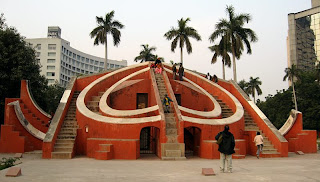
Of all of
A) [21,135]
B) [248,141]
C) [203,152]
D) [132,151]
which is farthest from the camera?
[21,135]

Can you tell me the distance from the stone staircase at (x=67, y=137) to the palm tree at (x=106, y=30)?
1505cm

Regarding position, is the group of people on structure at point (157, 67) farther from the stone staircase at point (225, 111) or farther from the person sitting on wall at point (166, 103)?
the person sitting on wall at point (166, 103)

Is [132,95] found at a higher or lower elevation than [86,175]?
higher

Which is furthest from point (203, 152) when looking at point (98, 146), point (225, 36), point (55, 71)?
point (55, 71)

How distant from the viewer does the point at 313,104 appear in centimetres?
3734

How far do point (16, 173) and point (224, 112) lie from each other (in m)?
11.3

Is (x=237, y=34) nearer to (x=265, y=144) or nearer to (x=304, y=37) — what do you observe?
(x=265, y=144)

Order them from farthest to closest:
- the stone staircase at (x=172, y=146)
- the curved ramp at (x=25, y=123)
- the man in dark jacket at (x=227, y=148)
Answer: the curved ramp at (x=25, y=123), the stone staircase at (x=172, y=146), the man in dark jacket at (x=227, y=148)

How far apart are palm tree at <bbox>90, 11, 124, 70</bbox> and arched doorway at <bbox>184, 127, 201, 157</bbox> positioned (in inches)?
675

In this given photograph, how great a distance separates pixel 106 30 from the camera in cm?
2908

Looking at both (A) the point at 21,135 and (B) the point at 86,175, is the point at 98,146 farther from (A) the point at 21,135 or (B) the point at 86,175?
(A) the point at 21,135

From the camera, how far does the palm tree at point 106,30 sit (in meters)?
28.9

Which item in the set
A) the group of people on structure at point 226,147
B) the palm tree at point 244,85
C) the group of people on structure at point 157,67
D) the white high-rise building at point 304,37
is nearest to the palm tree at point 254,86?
the palm tree at point 244,85

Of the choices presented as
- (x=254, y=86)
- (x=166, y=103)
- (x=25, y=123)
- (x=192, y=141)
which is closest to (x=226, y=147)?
(x=166, y=103)
